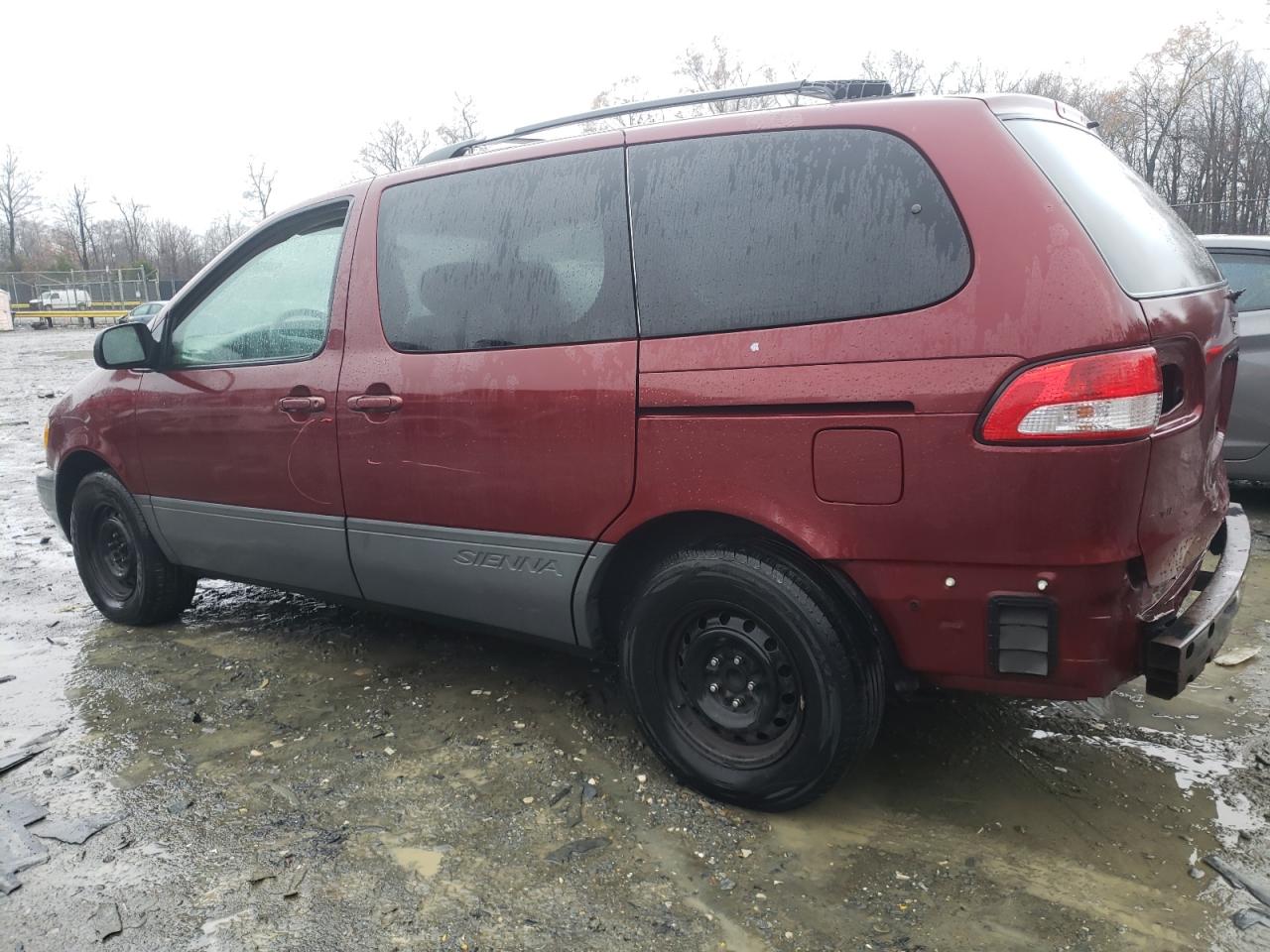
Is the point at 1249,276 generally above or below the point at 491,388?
above

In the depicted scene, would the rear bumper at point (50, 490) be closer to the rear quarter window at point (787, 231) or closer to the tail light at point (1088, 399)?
the rear quarter window at point (787, 231)

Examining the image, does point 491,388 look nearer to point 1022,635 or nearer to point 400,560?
point 400,560

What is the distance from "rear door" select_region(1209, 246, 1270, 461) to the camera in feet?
17.7

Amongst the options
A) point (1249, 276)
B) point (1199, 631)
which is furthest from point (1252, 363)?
point (1199, 631)

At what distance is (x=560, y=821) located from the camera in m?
2.71

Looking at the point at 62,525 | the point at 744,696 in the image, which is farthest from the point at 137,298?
the point at 744,696

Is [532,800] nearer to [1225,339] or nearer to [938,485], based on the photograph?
[938,485]

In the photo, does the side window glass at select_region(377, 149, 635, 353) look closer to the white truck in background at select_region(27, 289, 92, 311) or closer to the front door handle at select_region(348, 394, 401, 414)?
the front door handle at select_region(348, 394, 401, 414)

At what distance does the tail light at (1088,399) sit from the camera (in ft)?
6.88

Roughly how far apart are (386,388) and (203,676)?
5.19 feet

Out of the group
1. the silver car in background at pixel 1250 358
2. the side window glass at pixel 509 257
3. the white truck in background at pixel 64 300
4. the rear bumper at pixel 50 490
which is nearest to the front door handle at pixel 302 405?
the side window glass at pixel 509 257

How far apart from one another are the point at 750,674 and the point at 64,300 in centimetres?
5910

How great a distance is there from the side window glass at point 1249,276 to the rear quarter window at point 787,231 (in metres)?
4.16

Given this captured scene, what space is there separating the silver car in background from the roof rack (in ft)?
11.9
